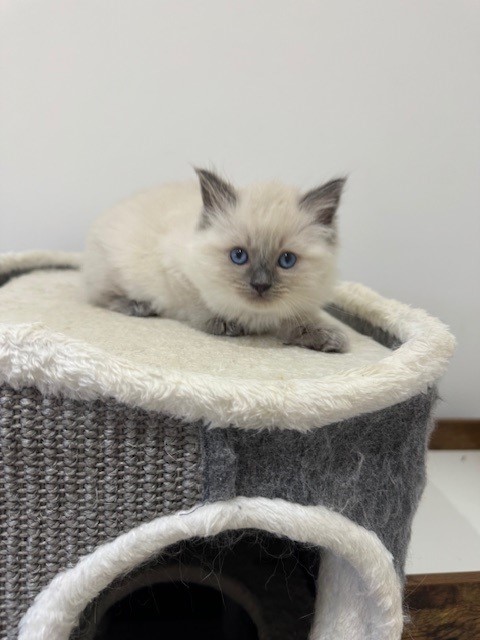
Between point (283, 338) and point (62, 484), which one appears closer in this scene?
point (62, 484)

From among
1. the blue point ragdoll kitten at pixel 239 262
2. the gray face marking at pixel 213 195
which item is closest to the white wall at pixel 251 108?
the blue point ragdoll kitten at pixel 239 262

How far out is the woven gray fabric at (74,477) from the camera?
717 millimetres

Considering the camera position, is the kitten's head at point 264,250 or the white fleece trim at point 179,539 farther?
the kitten's head at point 264,250

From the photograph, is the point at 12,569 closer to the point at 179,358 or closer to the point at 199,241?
the point at 179,358

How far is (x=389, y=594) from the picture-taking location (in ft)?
2.62

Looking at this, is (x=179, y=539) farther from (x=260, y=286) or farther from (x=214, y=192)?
(x=214, y=192)

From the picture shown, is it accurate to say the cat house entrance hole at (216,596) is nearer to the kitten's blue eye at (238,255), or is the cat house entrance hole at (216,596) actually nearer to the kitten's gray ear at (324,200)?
the kitten's blue eye at (238,255)

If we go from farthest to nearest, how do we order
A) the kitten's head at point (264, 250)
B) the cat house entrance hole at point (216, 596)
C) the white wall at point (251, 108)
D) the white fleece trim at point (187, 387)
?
the white wall at point (251, 108) < the kitten's head at point (264, 250) < the cat house entrance hole at point (216, 596) < the white fleece trim at point (187, 387)

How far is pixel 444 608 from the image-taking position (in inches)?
43.6

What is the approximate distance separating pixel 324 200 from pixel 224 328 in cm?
34

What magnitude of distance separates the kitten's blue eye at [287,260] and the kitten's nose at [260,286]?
0.07m

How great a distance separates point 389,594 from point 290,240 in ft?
2.09

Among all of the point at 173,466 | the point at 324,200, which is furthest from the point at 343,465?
the point at 324,200

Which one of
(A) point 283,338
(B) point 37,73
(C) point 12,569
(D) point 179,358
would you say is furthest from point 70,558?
(B) point 37,73
